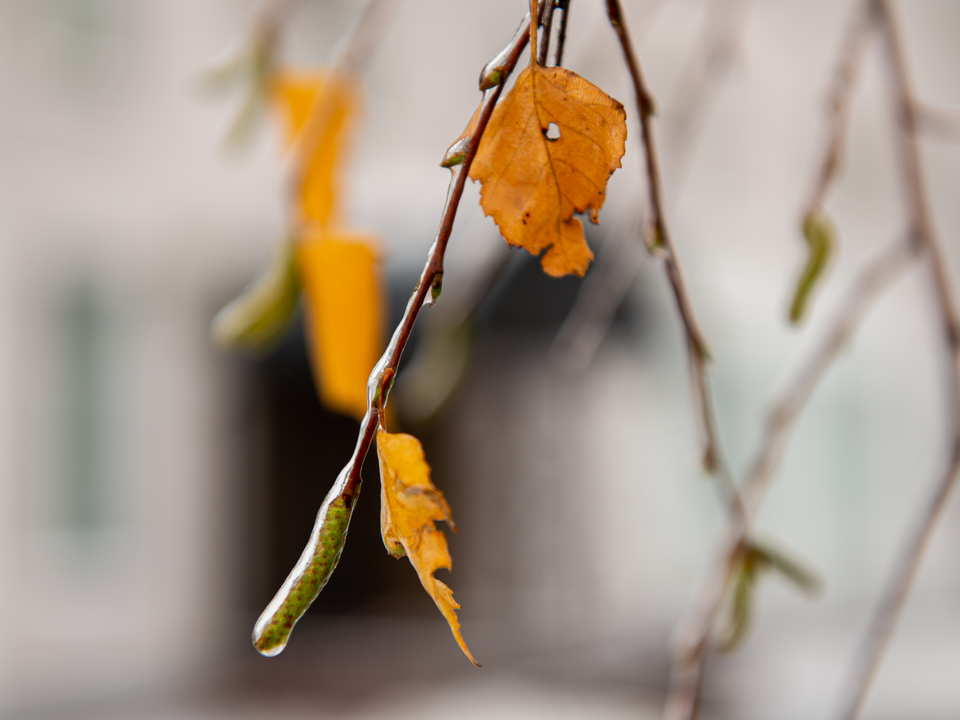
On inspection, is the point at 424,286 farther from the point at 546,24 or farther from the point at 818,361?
the point at 818,361

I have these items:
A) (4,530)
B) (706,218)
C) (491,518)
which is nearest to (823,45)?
(706,218)

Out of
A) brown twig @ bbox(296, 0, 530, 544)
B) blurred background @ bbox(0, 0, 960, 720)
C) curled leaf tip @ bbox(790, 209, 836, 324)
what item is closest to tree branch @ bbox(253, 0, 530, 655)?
brown twig @ bbox(296, 0, 530, 544)

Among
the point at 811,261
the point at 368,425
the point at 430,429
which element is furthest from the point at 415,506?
the point at 430,429

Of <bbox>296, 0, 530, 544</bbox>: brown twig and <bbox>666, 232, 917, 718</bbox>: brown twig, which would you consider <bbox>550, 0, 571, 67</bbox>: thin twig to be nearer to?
<bbox>296, 0, 530, 544</bbox>: brown twig

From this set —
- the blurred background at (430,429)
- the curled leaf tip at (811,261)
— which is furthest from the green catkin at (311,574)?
the blurred background at (430,429)

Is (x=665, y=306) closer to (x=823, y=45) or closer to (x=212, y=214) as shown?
(x=823, y=45)

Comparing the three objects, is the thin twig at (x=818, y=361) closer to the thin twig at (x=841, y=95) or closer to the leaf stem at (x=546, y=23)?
the thin twig at (x=841, y=95)
